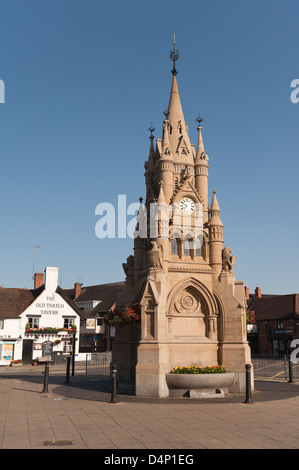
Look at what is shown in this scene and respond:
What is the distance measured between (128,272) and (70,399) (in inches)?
324

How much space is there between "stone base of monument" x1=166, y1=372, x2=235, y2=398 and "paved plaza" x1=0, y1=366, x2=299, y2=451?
777 mm

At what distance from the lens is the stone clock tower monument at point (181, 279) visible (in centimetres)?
1981

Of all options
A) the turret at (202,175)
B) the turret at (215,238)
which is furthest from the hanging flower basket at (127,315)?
the turret at (202,175)

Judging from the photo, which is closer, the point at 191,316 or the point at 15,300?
the point at 191,316

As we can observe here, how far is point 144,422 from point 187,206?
12529 mm

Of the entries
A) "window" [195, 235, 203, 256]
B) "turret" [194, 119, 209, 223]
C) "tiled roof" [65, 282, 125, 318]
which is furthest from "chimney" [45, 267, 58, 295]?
"window" [195, 235, 203, 256]

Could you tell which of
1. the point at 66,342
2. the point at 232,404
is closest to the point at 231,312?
the point at 232,404

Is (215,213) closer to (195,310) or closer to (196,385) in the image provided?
(195,310)

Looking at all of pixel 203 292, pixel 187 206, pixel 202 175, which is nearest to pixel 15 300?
pixel 187 206

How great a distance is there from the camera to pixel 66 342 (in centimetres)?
5000

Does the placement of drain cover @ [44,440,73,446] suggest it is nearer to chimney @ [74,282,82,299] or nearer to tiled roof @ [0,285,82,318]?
tiled roof @ [0,285,82,318]

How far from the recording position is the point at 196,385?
18844mm

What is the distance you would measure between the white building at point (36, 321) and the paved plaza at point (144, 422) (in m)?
26.9

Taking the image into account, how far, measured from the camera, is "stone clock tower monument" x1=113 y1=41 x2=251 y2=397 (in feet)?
65.0
